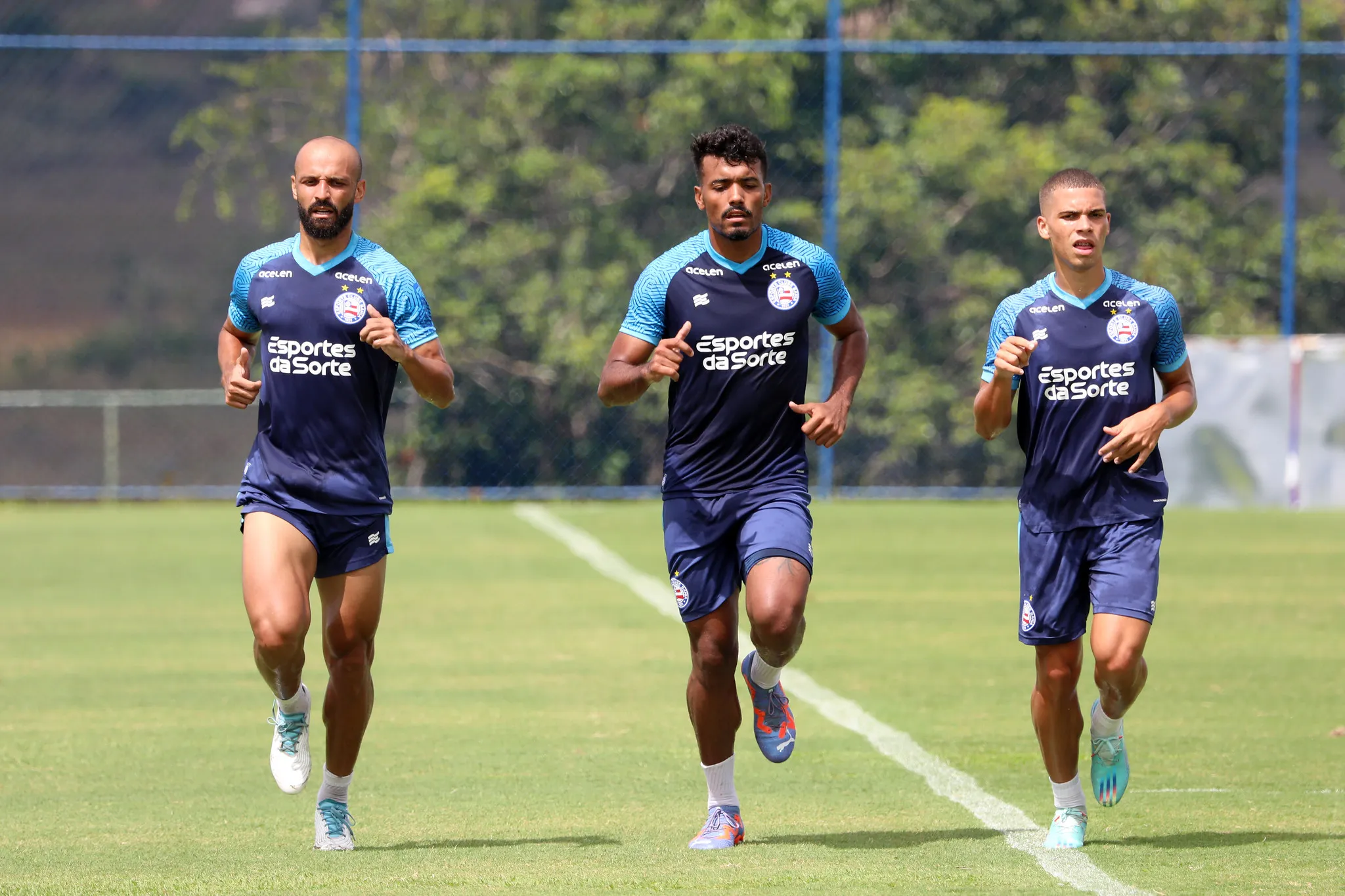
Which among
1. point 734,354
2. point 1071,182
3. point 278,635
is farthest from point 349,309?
point 1071,182

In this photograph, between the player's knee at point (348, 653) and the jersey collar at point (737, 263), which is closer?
the player's knee at point (348, 653)

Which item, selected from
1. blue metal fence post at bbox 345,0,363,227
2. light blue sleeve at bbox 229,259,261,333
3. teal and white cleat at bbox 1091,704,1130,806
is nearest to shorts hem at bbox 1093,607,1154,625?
teal and white cleat at bbox 1091,704,1130,806

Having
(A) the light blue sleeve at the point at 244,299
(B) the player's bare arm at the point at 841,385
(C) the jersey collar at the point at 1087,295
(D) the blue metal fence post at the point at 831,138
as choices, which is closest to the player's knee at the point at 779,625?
(B) the player's bare arm at the point at 841,385

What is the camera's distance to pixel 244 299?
21.6 ft

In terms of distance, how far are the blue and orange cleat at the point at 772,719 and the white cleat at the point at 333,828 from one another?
54.7 inches

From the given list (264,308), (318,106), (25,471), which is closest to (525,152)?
(318,106)

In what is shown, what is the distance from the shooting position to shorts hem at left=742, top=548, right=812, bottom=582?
648cm

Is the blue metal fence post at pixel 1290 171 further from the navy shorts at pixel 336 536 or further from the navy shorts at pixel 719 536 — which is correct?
the navy shorts at pixel 336 536

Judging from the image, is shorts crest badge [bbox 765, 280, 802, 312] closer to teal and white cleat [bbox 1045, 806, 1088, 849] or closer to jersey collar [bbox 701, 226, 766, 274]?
jersey collar [bbox 701, 226, 766, 274]

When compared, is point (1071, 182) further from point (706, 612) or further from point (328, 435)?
point (328, 435)

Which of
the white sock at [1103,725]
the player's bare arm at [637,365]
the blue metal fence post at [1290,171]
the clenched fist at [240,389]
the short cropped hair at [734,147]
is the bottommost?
the white sock at [1103,725]

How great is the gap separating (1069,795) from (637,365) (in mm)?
1941

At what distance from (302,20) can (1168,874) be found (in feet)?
58.2

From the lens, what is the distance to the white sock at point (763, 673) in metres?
6.77
